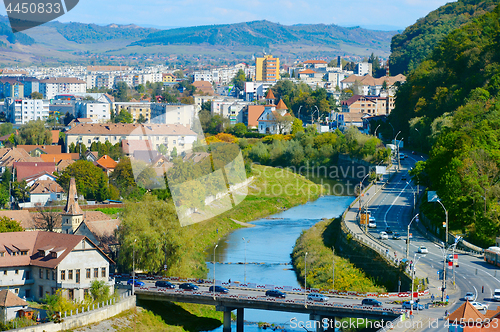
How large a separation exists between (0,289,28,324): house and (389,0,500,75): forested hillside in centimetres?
8801

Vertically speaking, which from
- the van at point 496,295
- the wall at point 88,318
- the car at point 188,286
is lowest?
the wall at point 88,318

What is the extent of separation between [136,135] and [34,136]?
12.9 m

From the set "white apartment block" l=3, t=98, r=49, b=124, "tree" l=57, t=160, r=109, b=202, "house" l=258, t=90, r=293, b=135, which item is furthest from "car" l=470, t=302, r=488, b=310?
"white apartment block" l=3, t=98, r=49, b=124

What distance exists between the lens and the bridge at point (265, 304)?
26469 millimetres

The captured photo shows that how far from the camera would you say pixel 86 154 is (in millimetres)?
74438

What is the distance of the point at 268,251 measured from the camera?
4434 cm

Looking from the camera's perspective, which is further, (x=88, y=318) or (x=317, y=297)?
(x=317, y=297)

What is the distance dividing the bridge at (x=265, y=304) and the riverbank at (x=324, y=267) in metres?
5.62

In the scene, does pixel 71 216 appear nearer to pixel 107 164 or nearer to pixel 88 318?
pixel 88 318

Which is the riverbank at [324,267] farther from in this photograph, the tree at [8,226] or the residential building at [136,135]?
the residential building at [136,135]

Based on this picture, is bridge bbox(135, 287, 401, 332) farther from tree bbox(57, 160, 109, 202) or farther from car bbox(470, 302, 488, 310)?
tree bbox(57, 160, 109, 202)

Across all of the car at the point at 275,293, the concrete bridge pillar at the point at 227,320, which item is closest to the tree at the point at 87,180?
the concrete bridge pillar at the point at 227,320

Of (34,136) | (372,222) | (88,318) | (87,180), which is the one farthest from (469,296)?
(34,136)

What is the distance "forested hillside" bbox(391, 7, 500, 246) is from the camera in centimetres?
3959
